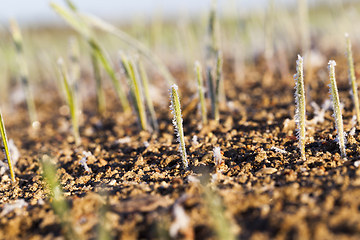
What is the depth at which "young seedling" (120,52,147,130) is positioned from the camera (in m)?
1.32

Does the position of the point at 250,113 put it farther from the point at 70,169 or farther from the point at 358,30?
the point at 358,30

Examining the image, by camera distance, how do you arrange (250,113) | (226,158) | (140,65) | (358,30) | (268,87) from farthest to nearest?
(358,30) < (268,87) < (250,113) < (140,65) < (226,158)

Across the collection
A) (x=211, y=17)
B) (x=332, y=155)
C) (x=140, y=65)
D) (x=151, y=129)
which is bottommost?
(x=332, y=155)

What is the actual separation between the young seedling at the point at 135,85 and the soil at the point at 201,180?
3.6 inches

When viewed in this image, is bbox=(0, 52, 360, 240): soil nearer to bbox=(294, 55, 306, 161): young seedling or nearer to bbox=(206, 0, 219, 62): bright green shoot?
bbox=(294, 55, 306, 161): young seedling

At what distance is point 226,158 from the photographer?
1067 mm

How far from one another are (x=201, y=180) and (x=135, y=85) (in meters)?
0.62

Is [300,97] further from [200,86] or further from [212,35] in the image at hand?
[212,35]

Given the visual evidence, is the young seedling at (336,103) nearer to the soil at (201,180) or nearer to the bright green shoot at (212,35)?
Result: the soil at (201,180)

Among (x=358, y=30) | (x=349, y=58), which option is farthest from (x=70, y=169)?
(x=358, y=30)

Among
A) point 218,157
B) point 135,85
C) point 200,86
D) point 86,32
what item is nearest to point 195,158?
point 218,157

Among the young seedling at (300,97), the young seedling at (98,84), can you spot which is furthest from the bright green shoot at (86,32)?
the young seedling at (300,97)

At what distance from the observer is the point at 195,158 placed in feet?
3.56

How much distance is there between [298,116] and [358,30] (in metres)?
2.05
